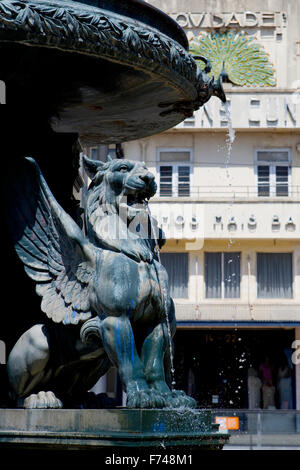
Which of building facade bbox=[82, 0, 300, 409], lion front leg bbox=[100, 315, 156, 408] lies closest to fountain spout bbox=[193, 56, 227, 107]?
lion front leg bbox=[100, 315, 156, 408]

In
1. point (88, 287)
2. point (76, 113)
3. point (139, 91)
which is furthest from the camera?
point (76, 113)

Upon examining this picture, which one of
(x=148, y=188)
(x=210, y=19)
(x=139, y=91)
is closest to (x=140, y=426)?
(x=148, y=188)

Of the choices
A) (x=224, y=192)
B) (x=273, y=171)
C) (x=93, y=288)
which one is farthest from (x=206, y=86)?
(x=273, y=171)

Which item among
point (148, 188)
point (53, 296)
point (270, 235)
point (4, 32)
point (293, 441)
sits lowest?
point (293, 441)

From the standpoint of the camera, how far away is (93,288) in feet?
19.6

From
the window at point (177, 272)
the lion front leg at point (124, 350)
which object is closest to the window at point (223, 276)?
the window at point (177, 272)

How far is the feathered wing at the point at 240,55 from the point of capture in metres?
33.2

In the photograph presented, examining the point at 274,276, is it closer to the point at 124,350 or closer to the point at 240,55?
the point at 240,55

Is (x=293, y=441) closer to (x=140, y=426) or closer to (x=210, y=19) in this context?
(x=140, y=426)

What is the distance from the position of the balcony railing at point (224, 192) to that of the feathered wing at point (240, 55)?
4.31 meters

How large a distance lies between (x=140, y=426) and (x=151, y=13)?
274 centimetres

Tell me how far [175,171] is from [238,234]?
3.62 meters

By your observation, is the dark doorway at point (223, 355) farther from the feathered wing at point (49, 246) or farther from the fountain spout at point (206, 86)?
the feathered wing at point (49, 246)
